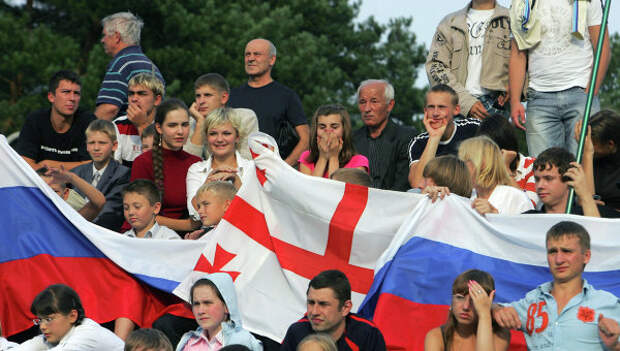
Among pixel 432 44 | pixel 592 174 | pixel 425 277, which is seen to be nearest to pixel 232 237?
pixel 425 277

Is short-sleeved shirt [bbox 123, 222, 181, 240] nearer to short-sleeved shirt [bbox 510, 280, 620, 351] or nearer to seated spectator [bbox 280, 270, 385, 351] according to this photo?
seated spectator [bbox 280, 270, 385, 351]

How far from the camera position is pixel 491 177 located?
348 inches

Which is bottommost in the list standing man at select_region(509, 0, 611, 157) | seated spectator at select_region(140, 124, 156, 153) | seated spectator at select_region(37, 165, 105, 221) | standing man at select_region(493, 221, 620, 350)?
standing man at select_region(493, 221, 620, 350)

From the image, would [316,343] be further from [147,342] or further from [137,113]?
[137,113]

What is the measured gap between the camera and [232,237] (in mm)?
8398

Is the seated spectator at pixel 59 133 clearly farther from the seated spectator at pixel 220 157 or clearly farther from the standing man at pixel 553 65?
the standing man at pixel 553 65

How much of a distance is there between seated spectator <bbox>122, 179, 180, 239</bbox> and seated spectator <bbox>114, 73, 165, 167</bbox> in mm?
2155

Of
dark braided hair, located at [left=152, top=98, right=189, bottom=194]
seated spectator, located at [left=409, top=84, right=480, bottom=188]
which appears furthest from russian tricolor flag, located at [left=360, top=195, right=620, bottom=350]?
dark braided hair, located at [left=152, top=98, right=189, bottom=194]

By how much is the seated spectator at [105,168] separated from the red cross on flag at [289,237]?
72.5 inches

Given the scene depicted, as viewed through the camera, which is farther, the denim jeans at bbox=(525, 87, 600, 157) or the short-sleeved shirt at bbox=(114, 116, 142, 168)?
the short-sleeved shirt at bbox=(114, 116, 142, 168)

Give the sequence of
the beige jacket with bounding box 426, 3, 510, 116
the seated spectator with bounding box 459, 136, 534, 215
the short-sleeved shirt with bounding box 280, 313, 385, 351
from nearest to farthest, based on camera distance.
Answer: the short-sleeved shirt with bounding box 280, 313, 385, 351
the seated spectator with bounding box 459, 136, 534, 215
the beige jacket with bounding box 426, 3, 510, 116

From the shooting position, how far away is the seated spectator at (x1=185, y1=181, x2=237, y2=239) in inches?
353

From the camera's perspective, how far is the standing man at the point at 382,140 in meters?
10.7

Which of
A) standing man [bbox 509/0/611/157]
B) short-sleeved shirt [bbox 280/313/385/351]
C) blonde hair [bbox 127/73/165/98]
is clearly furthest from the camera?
blonde hair [bbox 127/73/165/98]
